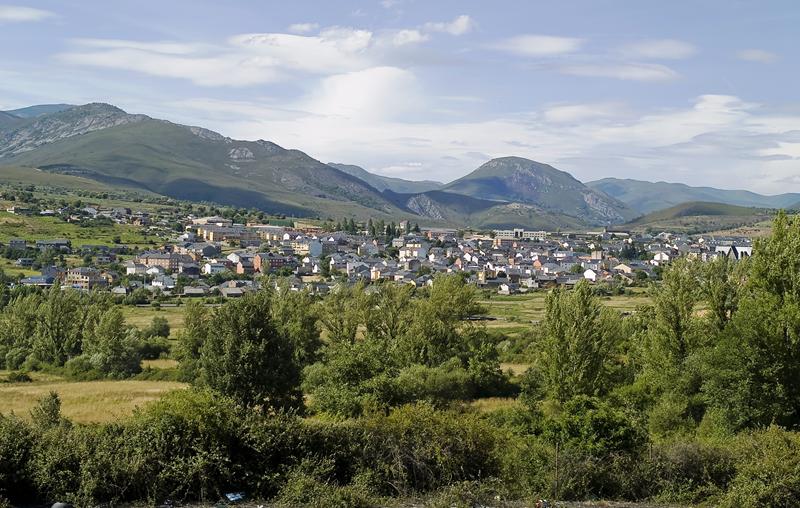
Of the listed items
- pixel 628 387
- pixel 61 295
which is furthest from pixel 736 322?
pixel 61 295

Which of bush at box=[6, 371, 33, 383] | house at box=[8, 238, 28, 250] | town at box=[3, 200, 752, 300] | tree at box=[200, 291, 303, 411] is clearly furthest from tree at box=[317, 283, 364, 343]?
house at box=[8, 238, 28, 250]

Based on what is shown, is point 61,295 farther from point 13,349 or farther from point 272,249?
point 272,249

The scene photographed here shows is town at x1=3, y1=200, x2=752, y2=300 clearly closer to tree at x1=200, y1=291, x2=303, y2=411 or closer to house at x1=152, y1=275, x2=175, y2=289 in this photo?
house at x1=152, y1=275, x2=175, y2=289

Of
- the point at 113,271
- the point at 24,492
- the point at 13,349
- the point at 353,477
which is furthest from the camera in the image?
the point at 113,271

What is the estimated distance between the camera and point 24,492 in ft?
38.1

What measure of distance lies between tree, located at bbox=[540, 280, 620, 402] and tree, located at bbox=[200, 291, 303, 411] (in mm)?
9730

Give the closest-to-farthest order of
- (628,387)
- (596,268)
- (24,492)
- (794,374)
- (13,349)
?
(24,492), (794,374), (628,387), (13,349), (596,268)

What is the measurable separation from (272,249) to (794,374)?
440ft

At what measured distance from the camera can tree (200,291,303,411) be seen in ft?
79.9

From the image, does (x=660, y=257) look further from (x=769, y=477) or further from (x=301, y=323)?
(x=769, y=477)

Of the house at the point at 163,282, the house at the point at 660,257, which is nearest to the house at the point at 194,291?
the house at the point at 163,282

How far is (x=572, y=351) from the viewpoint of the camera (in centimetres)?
2552

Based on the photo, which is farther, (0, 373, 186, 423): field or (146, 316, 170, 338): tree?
(146, 316, 170, 338): tree

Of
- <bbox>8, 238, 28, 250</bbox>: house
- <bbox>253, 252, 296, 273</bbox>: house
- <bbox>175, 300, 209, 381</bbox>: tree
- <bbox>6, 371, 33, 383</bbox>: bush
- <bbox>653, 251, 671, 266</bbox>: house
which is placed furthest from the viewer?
<bbox>653, 251, 671, 266</bbox>: house
